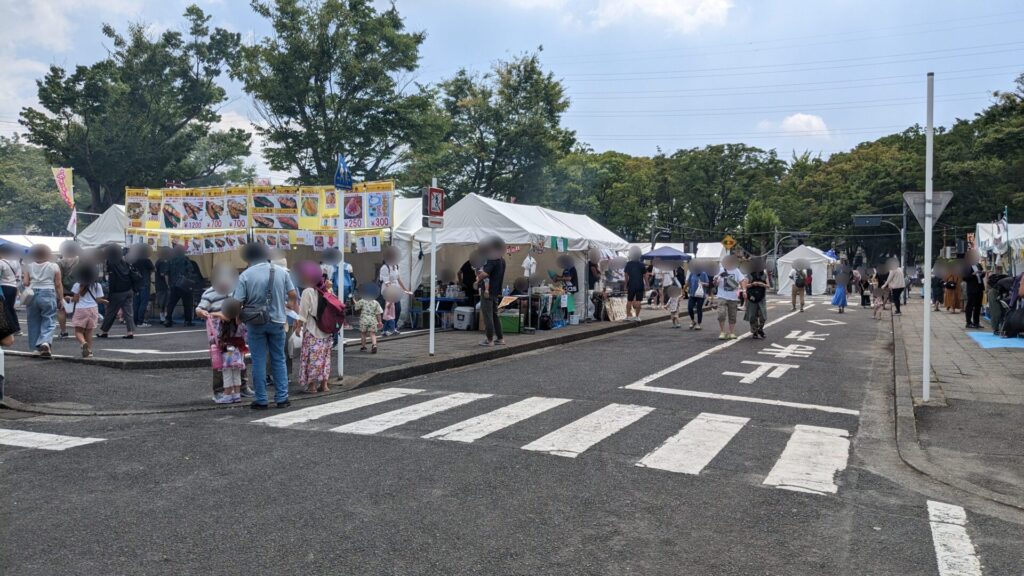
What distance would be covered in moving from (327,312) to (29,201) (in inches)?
2630

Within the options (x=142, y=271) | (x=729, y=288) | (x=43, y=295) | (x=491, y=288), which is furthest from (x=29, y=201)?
(x=729, y=288)

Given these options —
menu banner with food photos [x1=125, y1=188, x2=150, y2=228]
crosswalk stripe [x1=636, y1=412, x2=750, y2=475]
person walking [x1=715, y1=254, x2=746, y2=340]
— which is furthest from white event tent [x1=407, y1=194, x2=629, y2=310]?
crosswalk stripe [x1=636, y1=412, x2=750, y2=475]

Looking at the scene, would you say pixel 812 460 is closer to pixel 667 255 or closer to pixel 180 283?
pixel 180 283

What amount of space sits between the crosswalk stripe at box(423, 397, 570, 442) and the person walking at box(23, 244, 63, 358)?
7.64 meters

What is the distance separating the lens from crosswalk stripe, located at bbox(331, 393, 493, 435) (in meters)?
6.82

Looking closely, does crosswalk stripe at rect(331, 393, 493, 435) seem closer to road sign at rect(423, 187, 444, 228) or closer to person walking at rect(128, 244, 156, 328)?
road sign at rect(423, 187, 444, 228)

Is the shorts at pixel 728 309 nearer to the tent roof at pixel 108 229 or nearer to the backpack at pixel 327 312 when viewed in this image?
the backpack at pixel 327 312

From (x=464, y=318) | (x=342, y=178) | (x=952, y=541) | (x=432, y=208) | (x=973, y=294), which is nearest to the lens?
(x=952, y=541)

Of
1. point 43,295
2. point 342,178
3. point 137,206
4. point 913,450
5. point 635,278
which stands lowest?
point 913,450

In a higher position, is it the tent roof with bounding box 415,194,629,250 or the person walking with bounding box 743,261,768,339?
the tent roof with bounding box 415,194,629,250

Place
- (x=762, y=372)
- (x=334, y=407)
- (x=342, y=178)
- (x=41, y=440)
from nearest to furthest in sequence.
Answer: (x=41, y=440) → (x=334, y=407) → (x=342, y=178) → (x=762, y=372)

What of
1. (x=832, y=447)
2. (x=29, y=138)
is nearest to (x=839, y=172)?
(x=29, y=138)

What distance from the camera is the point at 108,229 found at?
66.5ft

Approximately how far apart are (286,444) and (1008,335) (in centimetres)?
1551
